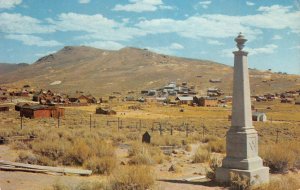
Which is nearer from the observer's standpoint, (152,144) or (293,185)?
(293,185)

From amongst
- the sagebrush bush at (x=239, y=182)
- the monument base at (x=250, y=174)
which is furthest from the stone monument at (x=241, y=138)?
the sagebrush bush at (x=239, y=182)

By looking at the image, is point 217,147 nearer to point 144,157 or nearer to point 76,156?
point 144,157

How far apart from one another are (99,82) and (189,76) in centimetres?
3479

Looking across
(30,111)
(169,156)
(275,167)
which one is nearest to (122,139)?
(169,156)

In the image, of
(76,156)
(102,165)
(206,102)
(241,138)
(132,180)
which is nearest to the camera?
(132,180)

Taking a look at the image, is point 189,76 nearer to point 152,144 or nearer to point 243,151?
point 152,144

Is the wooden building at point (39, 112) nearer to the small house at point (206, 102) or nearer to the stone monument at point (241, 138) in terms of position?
the stone monument at point (241, 138)

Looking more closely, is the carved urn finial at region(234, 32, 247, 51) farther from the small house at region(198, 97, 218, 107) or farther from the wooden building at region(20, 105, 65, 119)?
the small house at region(198, 97, 218, 107)

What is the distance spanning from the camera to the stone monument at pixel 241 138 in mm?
12906

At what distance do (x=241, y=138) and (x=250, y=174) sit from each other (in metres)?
1.05

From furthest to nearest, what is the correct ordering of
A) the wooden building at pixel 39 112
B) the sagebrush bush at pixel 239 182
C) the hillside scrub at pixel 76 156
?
the wooden building at pixel 39 112 < the hillside scrub at pixel 76 156 < the sagebrush bush at pixel 239 182

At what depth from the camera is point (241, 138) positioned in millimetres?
13008

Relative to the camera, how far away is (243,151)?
12969mm

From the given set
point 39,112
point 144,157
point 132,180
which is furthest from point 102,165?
Answer: point 39,112
